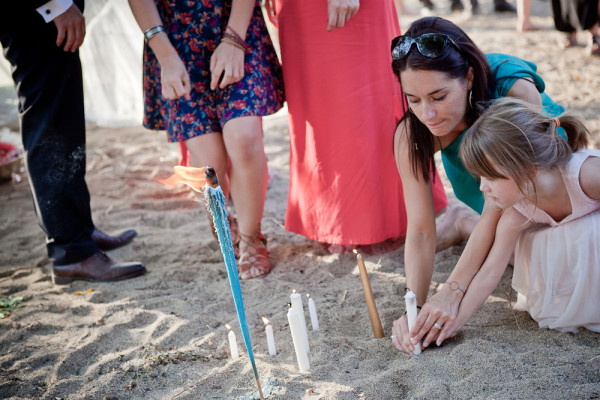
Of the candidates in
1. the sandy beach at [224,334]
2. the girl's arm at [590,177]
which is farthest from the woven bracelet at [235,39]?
the girl's arm at [590,177]

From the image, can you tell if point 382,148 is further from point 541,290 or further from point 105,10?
point 105,10

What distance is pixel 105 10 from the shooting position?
545 cm

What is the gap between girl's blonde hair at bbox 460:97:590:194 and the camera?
1.90 meters

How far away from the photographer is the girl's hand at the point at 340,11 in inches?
99.2

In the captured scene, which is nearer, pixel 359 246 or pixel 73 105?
pixel 73 105

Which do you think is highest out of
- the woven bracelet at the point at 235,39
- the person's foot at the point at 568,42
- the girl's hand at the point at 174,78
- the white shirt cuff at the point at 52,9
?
the white shirt cuff at the point at 52,9

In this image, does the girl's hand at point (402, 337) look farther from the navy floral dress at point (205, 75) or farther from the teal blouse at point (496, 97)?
the navy floral dress at point (205, 75)

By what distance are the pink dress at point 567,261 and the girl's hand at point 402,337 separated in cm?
50

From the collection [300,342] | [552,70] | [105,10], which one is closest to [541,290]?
[300,342]

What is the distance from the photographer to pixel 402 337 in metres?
2.07

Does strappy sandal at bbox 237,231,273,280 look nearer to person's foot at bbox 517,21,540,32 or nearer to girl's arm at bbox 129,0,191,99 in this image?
girl's arm at bbox 129,0,191,99

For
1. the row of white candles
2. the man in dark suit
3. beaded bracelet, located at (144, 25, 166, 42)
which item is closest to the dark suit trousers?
the man in dark suit

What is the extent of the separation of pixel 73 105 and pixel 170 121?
0.53 metres

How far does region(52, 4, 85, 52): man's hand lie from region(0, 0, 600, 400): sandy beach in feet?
3.98
